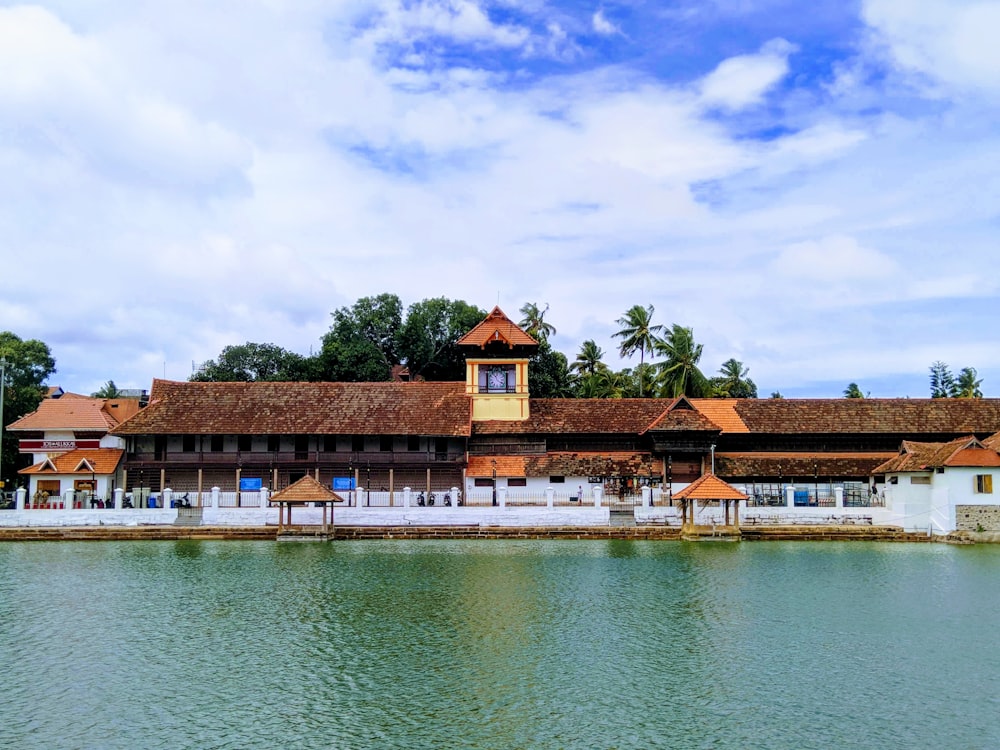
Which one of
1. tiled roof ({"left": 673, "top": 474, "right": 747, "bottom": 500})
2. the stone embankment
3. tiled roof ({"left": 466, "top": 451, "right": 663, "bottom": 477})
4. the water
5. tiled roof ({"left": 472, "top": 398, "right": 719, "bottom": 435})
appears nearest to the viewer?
the water

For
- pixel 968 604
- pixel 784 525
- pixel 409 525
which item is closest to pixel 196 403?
pixel 409 525

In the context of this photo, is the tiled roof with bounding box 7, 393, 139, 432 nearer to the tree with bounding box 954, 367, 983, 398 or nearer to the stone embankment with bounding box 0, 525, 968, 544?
the stone embankment with bounding box 0, 525, 968, 544

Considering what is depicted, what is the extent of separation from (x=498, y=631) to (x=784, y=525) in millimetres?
16598

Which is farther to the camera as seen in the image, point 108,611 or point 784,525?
point 784,525

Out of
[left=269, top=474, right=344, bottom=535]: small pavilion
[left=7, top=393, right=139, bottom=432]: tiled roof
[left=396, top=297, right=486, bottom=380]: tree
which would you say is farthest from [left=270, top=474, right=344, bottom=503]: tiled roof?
[left=396, top=297, right=486, bottom=380]: tree

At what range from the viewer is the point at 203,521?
29344 millimetres

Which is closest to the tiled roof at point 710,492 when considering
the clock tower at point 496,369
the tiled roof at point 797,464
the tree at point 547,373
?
the tiled roof at point 797,464

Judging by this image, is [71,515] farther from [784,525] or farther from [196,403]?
[784,525]

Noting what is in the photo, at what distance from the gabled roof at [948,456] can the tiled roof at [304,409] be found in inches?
586

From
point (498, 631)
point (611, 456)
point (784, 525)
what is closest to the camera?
point (498, 631)

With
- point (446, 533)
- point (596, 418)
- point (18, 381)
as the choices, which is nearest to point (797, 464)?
point (596, 418)

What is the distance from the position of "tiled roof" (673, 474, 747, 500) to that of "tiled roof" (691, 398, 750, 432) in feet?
21.9

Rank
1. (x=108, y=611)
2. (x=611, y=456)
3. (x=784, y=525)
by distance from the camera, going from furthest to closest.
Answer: (x=611, y=456) → (x=784, y=525) → (x=108, y=611)

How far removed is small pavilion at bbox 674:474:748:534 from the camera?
27.1 meters
